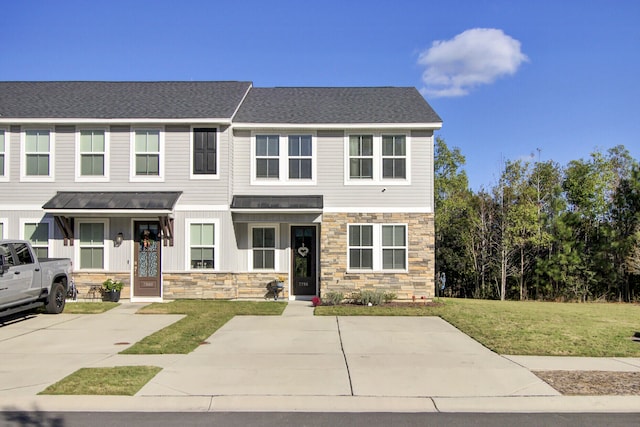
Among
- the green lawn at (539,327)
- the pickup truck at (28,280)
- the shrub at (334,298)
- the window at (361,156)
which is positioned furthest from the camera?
the window at (361,156)

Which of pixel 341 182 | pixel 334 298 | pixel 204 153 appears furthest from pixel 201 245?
pixel 341 182

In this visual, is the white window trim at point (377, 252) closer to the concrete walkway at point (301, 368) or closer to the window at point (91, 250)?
the concrete walkway at point (301, 368)

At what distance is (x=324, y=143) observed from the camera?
57.6 ft

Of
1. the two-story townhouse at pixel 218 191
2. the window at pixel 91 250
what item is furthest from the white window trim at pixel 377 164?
the window at pixel 91 250

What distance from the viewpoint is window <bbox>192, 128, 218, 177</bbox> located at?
55.7ft

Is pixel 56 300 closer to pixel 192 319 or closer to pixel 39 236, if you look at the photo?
pixel 39 236

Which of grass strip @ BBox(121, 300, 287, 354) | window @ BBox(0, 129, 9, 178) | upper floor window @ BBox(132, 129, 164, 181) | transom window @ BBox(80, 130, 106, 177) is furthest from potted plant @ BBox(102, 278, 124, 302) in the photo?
window @ BBox(0, 129, 9, 178)

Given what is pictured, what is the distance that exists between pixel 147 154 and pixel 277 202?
175 inches

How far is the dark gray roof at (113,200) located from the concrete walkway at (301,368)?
396 centimetres

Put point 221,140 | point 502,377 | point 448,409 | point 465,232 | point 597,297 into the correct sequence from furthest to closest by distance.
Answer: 1. point 465,232
2. point 597,297
3. point 221,140
4. point 502,377
5. point 448,409

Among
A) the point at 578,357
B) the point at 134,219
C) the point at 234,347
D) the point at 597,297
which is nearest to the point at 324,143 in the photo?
the point at 134,219

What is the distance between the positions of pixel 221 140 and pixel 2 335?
8288 millimetres

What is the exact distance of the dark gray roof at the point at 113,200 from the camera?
52.7 feet

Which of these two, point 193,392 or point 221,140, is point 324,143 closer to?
point 221,140
